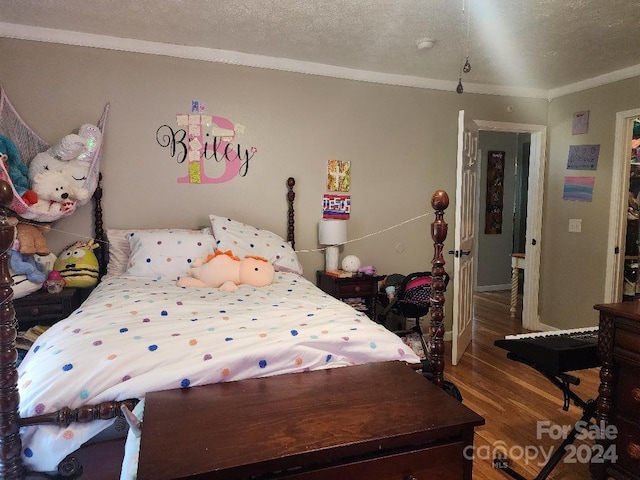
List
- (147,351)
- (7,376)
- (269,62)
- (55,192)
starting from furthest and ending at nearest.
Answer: (269,62), (55,192), (147,351), (7,376)

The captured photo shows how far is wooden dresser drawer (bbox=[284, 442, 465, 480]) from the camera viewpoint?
3.68 ft

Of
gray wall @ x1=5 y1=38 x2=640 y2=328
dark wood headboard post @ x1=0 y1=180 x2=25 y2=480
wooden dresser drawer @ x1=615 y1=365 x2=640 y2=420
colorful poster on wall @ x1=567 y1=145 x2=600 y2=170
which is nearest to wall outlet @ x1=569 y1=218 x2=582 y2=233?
gray wall @ x1=5 y1=38 x2=640 y2=328

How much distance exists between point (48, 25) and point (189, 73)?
2.96 feet

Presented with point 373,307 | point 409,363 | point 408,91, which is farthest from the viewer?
point 408,91

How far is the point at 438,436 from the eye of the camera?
120 cm

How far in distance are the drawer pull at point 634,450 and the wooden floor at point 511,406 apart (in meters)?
0.40

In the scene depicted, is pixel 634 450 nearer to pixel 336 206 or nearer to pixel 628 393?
pixel 628 393

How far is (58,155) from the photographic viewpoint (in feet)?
8.95

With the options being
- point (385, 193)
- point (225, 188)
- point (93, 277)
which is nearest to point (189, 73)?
point (225, 188)

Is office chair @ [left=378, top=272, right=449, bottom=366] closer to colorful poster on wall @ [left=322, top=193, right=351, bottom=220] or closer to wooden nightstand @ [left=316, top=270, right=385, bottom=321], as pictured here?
wooden nightstand @ [left=316, top=270, right=385, bottom=321]

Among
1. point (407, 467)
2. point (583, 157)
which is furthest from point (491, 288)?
point (407, 467)

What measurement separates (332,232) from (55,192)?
192 centimetres

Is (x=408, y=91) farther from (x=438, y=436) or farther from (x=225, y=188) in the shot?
(x=438, y=436)

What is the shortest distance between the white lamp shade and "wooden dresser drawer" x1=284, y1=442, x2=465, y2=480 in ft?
7.44
